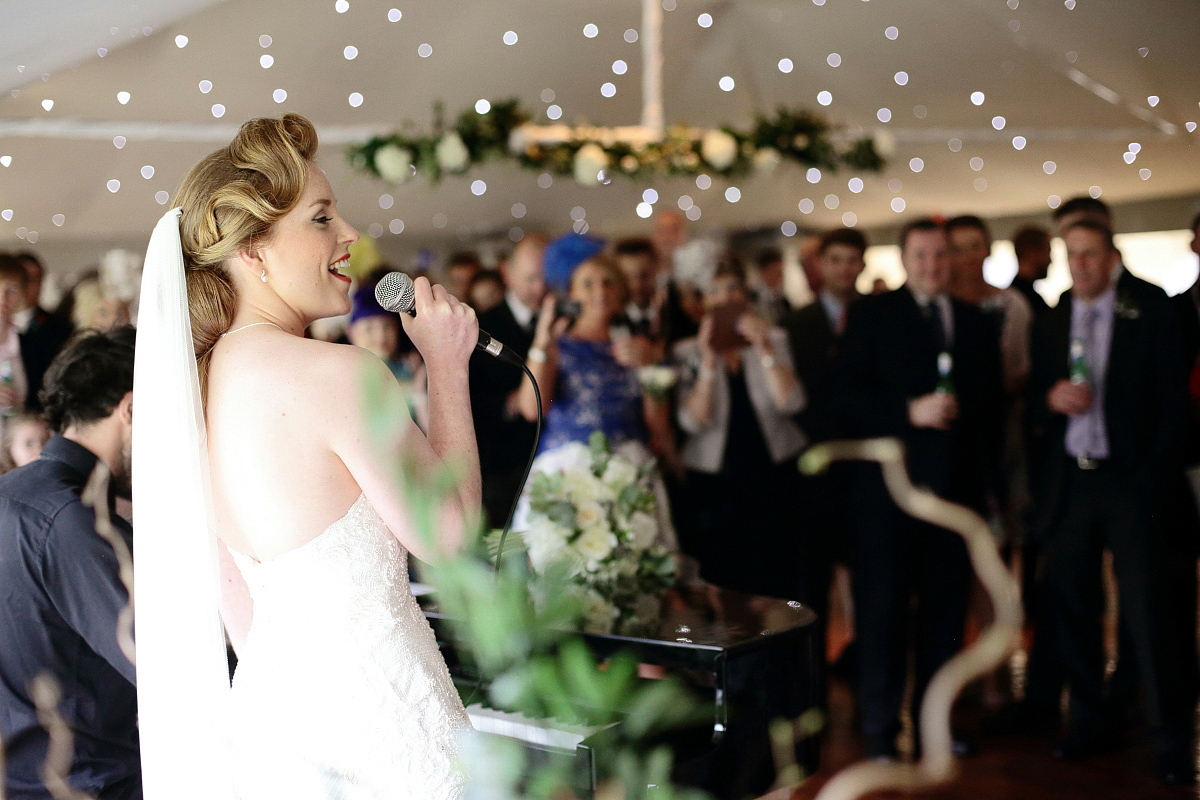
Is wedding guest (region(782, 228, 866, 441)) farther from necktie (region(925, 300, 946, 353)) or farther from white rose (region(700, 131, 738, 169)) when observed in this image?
necktie (region(925, 300, 946, 353))

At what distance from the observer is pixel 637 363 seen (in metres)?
3.65

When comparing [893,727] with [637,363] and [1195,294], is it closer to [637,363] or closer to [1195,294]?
[637,363]

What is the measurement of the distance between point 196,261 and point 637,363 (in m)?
2.35

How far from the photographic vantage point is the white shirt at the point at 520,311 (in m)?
4.49

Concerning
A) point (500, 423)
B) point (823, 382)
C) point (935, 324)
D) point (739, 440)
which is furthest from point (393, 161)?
point (935, 324)

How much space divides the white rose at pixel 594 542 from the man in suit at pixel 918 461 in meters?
1.26

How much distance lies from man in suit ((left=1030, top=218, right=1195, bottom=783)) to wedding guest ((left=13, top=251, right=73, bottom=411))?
3.46 metres

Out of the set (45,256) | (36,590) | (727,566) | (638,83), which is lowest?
(727,566)

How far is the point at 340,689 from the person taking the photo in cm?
136

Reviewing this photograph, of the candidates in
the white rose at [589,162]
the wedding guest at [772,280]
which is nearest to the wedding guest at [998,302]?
the wedding guest at [772,280]

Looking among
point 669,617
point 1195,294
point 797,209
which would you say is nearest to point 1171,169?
point 1195,294

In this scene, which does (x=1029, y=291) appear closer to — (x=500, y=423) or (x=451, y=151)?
(x=500, y=423)

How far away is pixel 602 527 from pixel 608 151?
2.46m

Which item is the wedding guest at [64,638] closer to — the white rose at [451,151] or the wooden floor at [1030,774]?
the wooden floor at [1030,774]
